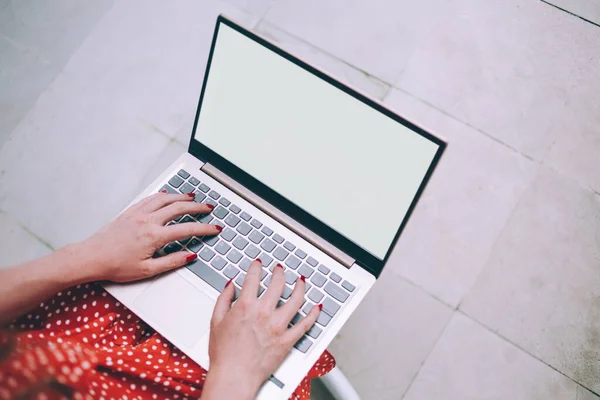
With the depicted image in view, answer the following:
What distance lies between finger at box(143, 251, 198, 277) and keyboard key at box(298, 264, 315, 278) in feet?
0.54

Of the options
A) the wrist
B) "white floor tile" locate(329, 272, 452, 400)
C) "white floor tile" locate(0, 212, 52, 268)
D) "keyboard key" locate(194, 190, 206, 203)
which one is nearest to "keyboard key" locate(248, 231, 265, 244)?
"keyboard key" locate(194, 190, 206, 203)

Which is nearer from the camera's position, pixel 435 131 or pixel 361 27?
pixel 435 131

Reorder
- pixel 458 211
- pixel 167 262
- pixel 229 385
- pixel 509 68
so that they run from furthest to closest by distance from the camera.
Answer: pixel 509 68 → pixel 458 211 → pixel 167 262 → pixel 229 385

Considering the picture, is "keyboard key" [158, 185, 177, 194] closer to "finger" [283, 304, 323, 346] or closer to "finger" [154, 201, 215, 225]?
"finger" [154, 201, 215, 225]

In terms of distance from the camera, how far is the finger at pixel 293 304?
2.13ft

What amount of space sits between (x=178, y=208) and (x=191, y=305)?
0.15 m

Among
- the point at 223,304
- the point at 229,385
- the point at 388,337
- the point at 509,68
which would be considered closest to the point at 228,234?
the point at 223,304

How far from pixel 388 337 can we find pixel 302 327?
46cm

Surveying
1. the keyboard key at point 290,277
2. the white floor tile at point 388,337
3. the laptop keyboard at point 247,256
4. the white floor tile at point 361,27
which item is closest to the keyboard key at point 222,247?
the laptop keyboard at point 247,256

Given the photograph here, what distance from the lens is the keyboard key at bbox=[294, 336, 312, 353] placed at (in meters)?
0.67

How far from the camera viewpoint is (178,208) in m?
0.72

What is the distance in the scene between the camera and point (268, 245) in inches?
29.4

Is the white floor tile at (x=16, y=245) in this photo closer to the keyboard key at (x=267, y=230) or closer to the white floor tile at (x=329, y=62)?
the keyboard key at (x=267, y=230)

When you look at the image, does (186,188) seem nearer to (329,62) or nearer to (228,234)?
(228,234)
